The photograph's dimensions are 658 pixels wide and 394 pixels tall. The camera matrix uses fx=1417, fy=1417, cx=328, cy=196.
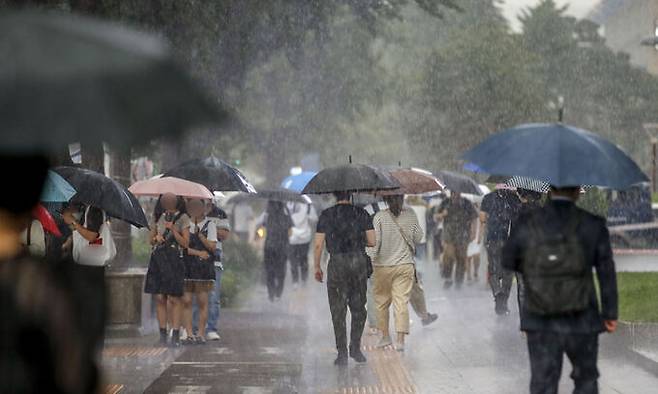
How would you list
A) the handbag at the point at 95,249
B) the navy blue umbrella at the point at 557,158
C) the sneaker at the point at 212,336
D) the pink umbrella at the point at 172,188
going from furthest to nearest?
the sneaker at the point at 212,336, the pink umbrella at the point at 172,188, the handbag at the point at 95,249, the navy blue umbrella at the point at 557,158

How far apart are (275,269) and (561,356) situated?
14.5 metres

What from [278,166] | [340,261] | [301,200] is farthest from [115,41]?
[278,166]

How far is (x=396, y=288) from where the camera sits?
13828 millimetres

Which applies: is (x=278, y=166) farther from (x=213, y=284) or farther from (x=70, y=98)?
(x=70, y=98)

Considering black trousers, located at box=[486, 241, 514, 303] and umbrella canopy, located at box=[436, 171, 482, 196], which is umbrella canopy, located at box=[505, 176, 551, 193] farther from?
umbrella canopy, located at box=[436, 171, 482, 196]

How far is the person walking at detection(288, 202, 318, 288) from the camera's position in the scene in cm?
2333

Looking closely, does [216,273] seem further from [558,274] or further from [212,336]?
[558,274]

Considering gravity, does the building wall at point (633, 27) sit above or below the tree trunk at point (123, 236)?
above

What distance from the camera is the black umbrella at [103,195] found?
36.5 feet

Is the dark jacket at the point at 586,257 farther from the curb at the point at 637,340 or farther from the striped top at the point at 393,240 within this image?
the striped top at the point at 393,240

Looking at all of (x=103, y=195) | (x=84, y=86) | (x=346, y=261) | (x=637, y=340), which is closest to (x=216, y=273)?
(x=346, y=261)

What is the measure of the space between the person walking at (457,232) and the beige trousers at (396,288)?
900cm

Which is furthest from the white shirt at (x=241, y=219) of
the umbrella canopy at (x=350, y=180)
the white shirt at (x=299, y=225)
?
the umbrella canopy at (x=350, y=180)

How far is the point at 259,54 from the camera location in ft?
75.0
